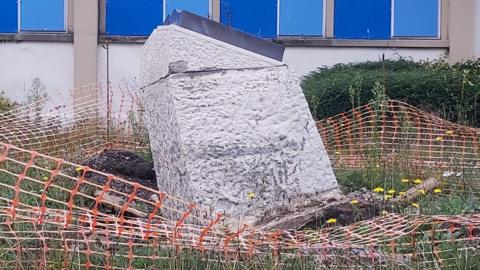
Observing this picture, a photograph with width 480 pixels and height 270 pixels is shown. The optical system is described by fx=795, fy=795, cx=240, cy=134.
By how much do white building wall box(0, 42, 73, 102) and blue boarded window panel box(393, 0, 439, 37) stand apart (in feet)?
17.5

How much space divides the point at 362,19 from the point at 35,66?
5345 mm

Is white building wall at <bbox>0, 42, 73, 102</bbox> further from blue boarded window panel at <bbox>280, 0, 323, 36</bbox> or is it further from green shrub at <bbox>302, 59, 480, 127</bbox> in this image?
green shrub at <bbox>302, 59, 480, 127</bbox>

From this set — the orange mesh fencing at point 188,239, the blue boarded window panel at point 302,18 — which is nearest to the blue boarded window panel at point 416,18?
the blue boarded window panel at point 302,18

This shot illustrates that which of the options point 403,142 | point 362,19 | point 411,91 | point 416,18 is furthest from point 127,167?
point 416,18

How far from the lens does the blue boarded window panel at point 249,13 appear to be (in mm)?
12844

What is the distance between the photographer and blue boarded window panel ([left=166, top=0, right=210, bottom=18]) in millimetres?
12773

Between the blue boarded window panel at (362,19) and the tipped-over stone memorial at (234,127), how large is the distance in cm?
793

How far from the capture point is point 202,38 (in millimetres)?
5102

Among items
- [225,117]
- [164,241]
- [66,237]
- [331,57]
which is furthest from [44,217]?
[331,57]

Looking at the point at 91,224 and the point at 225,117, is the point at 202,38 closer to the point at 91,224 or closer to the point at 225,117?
the point at 225,117

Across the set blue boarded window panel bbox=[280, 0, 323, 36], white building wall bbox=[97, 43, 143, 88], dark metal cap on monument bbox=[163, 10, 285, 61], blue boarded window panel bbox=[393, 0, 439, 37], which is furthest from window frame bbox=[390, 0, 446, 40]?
dark metal cap on monument bbox=[163, 10, 285, 61]

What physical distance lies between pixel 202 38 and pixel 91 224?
164cm

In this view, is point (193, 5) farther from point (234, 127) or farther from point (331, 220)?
point (331, 220)

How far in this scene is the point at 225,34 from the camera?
17.3 feet
